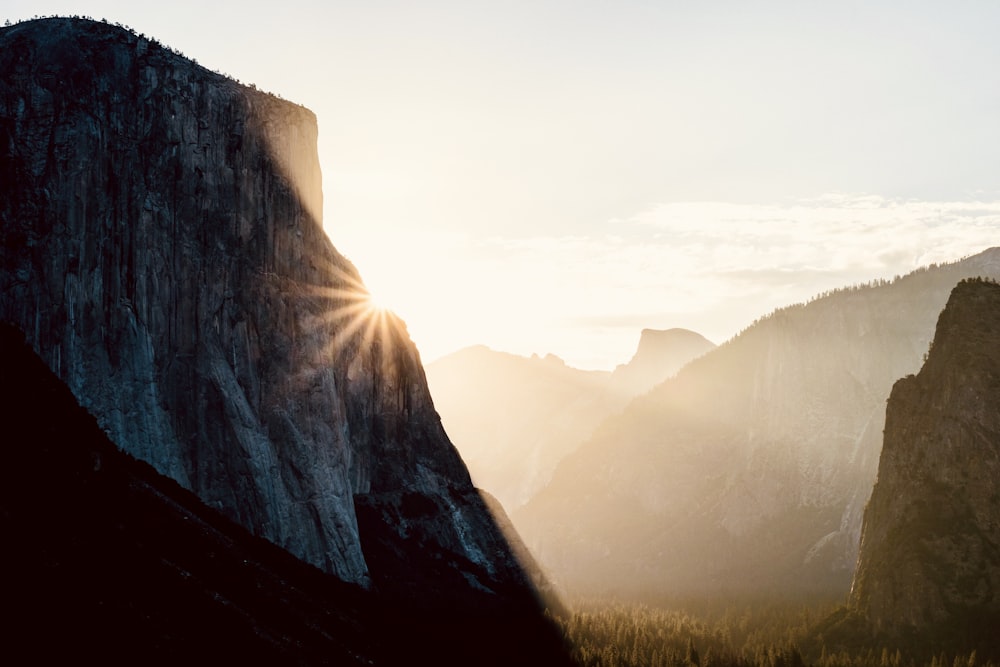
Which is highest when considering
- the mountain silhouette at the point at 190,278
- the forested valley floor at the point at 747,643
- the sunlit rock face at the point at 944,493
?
the mountain silhouette at the point at 190,278

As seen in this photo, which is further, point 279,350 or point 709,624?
point 709,624

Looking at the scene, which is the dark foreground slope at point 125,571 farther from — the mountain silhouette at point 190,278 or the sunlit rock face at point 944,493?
the sunlit rock face at point 944,493

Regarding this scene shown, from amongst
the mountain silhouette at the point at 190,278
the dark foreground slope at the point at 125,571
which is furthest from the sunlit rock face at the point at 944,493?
the dark foreground slope at the point at 125,571

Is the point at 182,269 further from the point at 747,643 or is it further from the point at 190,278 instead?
the point at 747,643

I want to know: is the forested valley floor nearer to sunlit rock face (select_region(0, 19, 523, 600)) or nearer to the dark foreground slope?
sunlit rock face (select_region(0, 19, 523, 600))

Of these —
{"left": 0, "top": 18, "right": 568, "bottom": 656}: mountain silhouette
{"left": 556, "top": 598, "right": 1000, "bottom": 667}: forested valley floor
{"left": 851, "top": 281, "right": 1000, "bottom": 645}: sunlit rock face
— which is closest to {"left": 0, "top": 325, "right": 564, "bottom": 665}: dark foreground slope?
{"left": 0, "top": 18, "right": 568, "bottom": 656}: mountain silhouette

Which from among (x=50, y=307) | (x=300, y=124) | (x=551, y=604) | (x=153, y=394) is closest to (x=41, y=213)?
(x=50, y=307)

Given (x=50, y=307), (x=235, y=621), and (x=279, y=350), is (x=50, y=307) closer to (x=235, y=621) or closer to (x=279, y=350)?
(x=279, y=350)

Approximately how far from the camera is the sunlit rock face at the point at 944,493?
396 feet

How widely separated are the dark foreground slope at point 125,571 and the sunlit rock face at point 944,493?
72.0 meters

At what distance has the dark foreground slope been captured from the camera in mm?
45812

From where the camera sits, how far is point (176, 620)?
176ft

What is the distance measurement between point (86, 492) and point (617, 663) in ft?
230

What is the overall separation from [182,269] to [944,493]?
103 m
